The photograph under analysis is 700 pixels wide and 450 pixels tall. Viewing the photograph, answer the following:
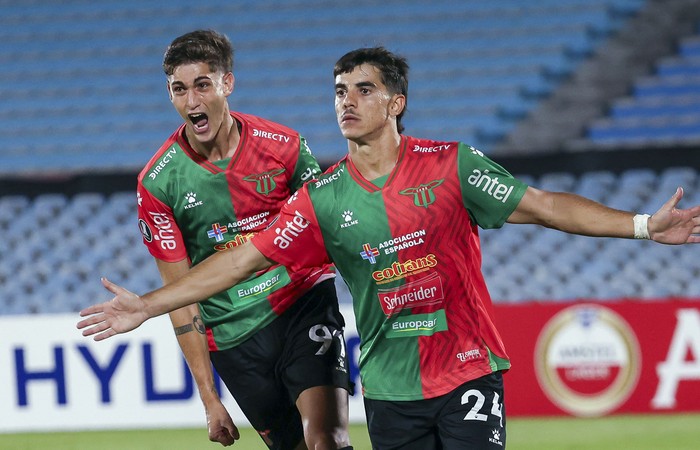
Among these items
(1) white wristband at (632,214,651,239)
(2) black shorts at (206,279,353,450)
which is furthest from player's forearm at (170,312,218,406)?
(1) white wristband at (632,214,651,239)

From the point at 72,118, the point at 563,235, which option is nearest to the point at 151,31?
the point at 72,118

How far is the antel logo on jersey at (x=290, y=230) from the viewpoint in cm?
441

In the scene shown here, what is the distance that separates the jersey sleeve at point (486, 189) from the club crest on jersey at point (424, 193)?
103mm

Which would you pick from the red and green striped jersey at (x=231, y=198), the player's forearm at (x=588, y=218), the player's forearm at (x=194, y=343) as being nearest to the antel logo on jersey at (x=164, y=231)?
the red and green striped jersey at (x=231, y=198)

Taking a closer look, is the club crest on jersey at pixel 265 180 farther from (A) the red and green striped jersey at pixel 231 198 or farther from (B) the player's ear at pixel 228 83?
(B) the player's ear at pixel 228 83

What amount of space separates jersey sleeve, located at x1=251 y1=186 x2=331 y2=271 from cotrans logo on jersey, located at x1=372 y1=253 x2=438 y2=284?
0.29m

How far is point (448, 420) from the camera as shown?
434 centimetres

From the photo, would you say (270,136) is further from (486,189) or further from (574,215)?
(574,215)

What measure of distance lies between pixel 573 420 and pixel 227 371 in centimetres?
436

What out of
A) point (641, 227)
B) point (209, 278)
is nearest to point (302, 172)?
point (209, 278)

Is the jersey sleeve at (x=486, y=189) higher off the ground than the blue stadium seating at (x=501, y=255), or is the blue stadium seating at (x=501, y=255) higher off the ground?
the blue stadium seating at (x=501, y=255)

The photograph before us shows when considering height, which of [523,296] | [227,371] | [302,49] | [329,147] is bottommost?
[227,371]

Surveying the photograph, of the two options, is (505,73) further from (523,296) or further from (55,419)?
(55,419)

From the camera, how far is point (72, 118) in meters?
14.2
